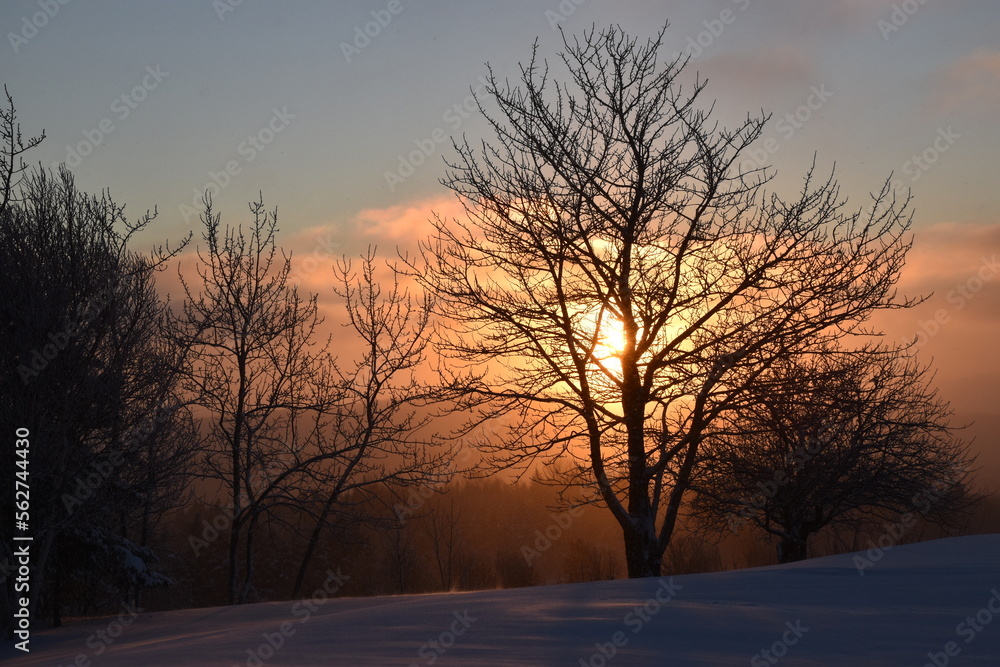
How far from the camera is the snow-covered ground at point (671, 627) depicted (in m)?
4.12

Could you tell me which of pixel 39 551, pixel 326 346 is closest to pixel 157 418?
pixel 39 551

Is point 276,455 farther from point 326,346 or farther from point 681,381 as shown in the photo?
point 681,381

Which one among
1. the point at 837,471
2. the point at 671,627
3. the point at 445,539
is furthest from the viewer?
the point at 445,539

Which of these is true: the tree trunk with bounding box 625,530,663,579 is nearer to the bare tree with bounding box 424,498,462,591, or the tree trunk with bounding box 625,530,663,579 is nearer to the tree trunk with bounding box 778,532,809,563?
the bare tree with bounding box 424,498,462,591

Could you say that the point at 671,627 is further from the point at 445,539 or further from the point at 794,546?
the point at 445,539

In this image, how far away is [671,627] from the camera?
4.68 m

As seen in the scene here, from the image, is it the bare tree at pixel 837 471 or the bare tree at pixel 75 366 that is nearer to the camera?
the bare tree at pixel 75 366

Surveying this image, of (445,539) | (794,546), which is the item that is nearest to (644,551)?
(794,546)

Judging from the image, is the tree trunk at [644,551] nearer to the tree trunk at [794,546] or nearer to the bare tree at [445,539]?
the bare tree at [445,539]

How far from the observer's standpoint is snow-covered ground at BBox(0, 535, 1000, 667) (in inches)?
162

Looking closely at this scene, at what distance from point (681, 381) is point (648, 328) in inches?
36.1

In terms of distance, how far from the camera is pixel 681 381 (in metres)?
11.3

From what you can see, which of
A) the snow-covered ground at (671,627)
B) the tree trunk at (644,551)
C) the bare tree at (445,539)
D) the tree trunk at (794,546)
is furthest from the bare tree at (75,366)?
the tree trunk at (794,546)

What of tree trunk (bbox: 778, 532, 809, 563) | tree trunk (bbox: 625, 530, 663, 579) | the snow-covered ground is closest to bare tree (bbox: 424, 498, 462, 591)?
tree trunk (bbox: 625, 530, 663, 579)
